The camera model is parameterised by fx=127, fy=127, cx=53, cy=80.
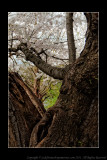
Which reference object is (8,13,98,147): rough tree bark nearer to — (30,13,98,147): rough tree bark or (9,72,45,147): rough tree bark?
(30,13,98,147): rough tree bark

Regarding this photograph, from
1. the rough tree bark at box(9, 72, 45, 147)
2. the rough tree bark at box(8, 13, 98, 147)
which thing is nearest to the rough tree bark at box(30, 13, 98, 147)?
the rough tree bark at box(8, 13, 98, 147)

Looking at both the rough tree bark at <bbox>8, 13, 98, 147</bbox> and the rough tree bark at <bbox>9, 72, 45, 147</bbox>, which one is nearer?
the rough tree bark at <bbox>8, 13, 98, 147</bbox>

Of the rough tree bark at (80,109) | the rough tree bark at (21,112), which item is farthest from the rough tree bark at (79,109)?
the rough tree bark at (21,112)

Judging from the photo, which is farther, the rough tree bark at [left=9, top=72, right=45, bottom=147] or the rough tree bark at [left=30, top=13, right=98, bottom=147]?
the rough tree bark at [left=9, top=72, right=45, bottom=147]

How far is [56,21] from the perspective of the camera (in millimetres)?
4070

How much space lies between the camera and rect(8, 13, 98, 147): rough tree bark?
128cm

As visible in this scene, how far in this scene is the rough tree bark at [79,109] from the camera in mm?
1280

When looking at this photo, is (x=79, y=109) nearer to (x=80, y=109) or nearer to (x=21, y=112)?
(x=80, y=109)

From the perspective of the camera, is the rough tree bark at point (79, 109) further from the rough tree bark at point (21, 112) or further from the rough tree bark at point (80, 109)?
the rough tree bark at point (21, 112)

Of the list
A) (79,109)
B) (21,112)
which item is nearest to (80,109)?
(79,109)

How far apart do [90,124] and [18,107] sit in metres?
Answer: 0.84

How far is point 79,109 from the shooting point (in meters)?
1.35
